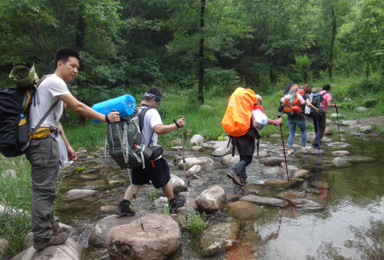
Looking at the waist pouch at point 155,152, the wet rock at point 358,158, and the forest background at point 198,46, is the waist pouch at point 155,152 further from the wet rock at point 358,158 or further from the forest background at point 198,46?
the forest background at point 198,46

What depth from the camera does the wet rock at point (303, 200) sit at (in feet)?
14.6

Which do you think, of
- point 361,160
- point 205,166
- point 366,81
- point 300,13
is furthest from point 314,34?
point 205,166

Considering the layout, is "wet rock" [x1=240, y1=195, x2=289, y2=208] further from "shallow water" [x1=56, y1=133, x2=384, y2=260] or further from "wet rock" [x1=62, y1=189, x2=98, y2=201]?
"wet rock" [x1=62, y1=189, x2=98, y2=201]

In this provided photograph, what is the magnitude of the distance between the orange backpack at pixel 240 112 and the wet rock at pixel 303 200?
139cm

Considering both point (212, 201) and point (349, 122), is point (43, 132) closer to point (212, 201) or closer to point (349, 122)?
→ point (212, 201)

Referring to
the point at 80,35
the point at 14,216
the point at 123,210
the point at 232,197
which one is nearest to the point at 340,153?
the point at 232,197

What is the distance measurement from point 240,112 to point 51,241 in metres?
3.55

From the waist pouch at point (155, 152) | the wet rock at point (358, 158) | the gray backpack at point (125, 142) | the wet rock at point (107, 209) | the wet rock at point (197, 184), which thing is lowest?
the wet rock at point (197, 184)

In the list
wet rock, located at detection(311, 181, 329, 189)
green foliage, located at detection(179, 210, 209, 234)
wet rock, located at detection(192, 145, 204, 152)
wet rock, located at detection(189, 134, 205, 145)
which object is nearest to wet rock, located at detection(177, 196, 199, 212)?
green foliage, located at detection(179, 210, 209, 234)

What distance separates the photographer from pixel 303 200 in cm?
467

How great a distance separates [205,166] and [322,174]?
9.48 feet

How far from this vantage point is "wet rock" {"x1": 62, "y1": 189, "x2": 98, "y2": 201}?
539 cm

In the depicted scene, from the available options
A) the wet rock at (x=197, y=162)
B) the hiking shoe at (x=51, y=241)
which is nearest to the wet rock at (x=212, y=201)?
the hiking shoe at (x=51, y=241)

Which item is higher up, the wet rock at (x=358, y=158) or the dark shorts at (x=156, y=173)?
the dark shorts at (x=156, y=173)
